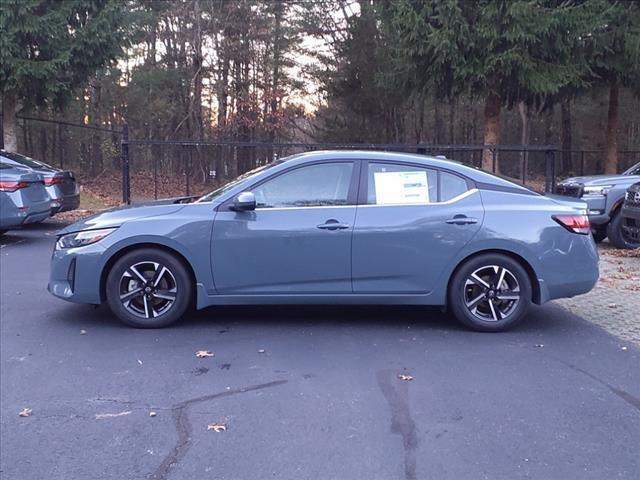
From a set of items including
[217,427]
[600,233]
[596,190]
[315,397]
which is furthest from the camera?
[600,233]

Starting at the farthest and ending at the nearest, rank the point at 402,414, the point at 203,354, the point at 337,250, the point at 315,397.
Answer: the point at 337,250 < the point at 203,354 < the point at 315,397 < the point at 402,414

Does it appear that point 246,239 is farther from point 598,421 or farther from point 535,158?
point 535,158

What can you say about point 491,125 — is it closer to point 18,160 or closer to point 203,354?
point 18,160

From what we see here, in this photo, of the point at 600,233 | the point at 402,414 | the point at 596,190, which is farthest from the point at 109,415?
the point at 600,233

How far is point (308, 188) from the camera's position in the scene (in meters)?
6.31

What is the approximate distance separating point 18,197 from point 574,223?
884 centimetres

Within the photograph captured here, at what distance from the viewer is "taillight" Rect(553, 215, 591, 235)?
6.24m

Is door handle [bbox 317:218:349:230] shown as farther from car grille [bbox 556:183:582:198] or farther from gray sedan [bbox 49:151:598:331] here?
car grille [bbox 556:183:582:198]

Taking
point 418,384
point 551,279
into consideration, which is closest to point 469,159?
point 551,279

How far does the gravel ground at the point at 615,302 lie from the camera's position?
6629 millimetres

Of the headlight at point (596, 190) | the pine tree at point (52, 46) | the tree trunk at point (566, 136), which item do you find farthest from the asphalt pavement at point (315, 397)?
the tree trunk at point (566, 136)

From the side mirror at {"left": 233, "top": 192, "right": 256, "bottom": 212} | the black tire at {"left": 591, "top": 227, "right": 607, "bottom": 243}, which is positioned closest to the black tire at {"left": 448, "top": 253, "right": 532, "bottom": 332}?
the side mirror at {"left": 233, "top": 192, "right": 256, "bottom": 212}

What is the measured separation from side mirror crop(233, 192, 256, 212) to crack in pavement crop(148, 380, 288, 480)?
1.74 metres

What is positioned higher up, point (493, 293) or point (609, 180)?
point (609, 180)
